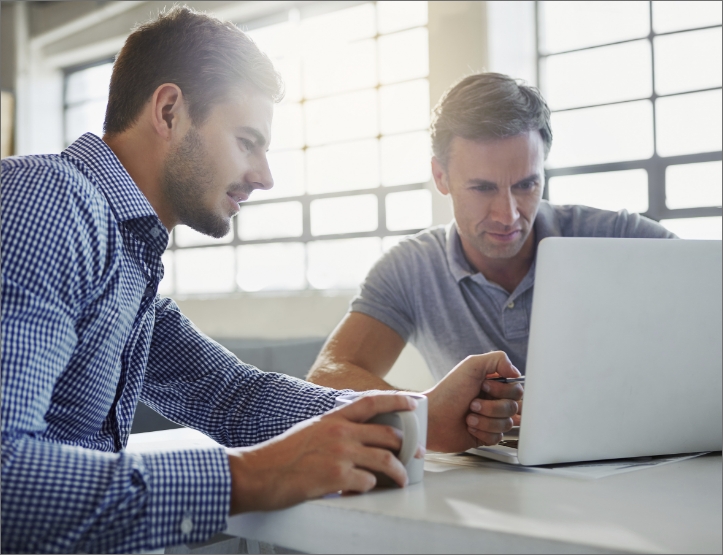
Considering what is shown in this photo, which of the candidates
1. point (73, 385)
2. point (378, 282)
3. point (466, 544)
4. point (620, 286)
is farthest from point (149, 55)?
point (466, 544)

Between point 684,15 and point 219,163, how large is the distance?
8.42ft

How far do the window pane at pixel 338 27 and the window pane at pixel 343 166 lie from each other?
59 centimetres

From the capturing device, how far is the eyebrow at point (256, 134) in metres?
1.29

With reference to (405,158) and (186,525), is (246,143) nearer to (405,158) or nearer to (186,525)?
(186,525)

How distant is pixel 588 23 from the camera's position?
10.6 feet

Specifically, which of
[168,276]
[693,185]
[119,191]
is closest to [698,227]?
[693,185]

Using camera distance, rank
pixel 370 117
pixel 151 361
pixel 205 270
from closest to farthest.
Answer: pixel 151 361 → pixel 370 117 → pixel 205 270

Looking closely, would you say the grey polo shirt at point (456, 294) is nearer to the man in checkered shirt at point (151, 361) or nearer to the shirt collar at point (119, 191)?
the man in checkered shirt at point (151, 361)

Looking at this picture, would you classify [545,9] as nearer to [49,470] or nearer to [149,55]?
[149,55]

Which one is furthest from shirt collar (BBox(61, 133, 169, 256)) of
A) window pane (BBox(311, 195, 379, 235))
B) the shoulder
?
window pane (BBox(311, 195, 379, 235))

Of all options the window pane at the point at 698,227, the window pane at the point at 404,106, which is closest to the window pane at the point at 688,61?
the window pane at the point at 698,227

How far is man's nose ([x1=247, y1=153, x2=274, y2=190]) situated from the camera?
1.31m

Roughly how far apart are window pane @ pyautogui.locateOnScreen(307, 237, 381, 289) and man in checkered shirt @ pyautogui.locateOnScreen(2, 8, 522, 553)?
2568 millimetres

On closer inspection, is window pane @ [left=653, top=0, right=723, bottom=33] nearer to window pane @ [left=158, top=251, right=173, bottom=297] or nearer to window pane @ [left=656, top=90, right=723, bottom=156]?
window pane @ [left=656, top=90, right=723, bottom=156]
